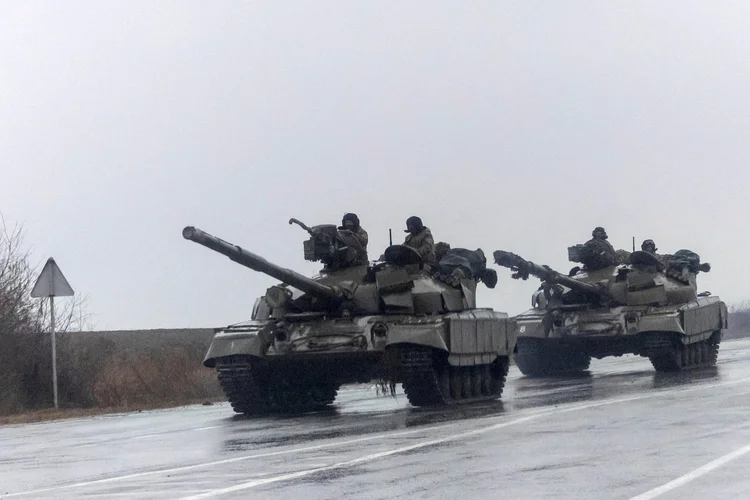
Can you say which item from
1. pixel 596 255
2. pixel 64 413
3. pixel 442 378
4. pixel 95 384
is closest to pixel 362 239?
pixel 442 378

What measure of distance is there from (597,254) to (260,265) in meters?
12.4

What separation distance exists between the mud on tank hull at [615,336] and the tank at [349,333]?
6690mm

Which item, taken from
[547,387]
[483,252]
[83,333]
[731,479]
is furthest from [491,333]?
[731,479]

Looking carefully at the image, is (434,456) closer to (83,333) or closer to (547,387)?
(547,387)

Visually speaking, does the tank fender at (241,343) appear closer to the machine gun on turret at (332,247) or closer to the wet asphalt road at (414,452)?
the wet asphalt road at (414,452)

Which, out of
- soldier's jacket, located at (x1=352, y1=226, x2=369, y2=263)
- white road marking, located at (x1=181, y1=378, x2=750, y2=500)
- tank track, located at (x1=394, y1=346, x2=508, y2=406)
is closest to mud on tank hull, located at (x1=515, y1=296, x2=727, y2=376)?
tank track, located at (x1=394, y1=346, x2=508, y2=406)

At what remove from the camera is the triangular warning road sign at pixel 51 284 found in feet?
79.2

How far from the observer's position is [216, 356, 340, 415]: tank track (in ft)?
70.7

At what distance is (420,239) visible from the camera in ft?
77.1

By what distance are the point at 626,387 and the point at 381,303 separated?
486cm

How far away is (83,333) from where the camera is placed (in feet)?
93.9

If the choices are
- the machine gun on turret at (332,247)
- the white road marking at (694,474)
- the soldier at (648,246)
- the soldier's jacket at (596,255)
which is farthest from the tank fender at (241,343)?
the soldier at (648,246)

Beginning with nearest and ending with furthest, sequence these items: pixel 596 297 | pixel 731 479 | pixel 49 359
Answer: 1. pixel 731 479
2. pixel 49 359
3. pixel 596 297

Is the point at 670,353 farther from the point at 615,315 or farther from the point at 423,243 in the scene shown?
the point at 423,243
